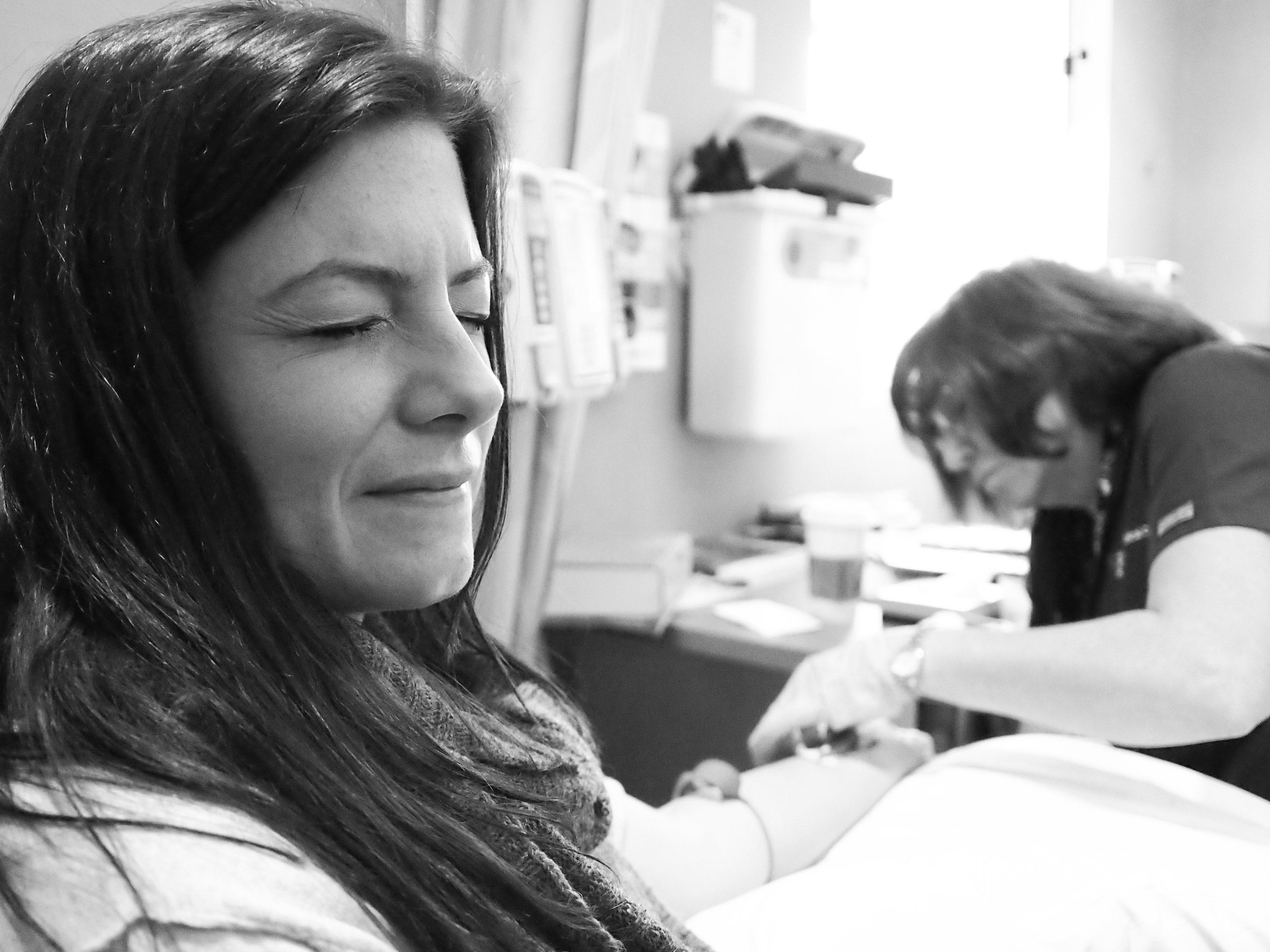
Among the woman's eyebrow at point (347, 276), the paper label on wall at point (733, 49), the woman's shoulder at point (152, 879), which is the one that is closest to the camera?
the woman's shoulder at point (152, 879)

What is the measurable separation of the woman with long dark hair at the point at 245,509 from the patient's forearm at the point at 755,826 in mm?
355

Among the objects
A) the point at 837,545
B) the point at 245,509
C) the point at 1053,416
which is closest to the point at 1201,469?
the point at 1053,416

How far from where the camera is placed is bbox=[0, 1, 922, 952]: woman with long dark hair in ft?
1.32

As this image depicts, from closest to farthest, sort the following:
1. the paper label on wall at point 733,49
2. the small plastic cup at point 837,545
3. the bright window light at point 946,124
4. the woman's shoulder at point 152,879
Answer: the woman's shoulder at point 152,879
the small plastic cup at point 837,545
the paper label on wall at point 733,49
the bright window light at point 946,124

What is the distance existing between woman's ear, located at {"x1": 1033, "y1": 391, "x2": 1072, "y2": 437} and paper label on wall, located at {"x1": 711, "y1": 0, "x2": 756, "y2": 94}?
1091 millimetres

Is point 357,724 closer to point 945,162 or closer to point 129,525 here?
point 129,525

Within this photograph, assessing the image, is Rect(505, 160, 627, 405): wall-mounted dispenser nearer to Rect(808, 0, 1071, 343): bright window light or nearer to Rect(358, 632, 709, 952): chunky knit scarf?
Rect(358, 632, 709, 952): chunky knit scarf

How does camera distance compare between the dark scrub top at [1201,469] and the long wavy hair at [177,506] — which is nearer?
the long wavy hair at [177,506]

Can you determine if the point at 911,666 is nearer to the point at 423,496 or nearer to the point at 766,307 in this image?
the point at 423,496

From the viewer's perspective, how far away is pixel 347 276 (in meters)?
0.52

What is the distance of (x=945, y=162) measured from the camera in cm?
281

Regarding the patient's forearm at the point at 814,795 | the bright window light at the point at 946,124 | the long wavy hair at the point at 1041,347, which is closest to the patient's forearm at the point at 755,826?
the patient's forearm at the point at 814,795

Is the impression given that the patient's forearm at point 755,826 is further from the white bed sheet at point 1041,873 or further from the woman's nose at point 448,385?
the woman's nose at point 448,385

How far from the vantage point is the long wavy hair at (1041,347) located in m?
1.15
